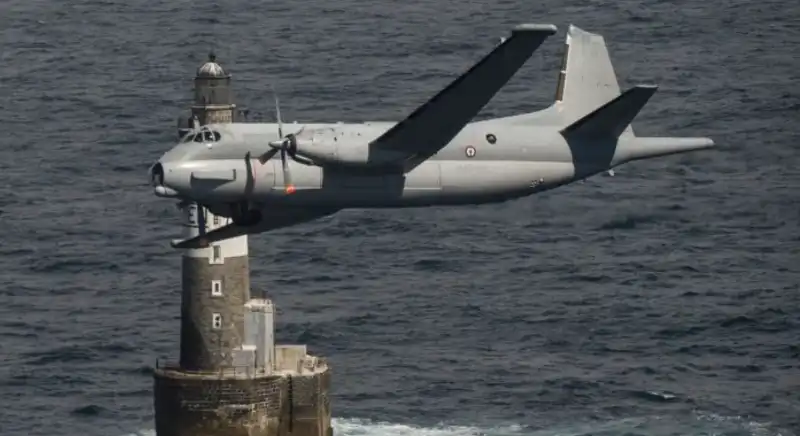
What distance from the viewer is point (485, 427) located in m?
124

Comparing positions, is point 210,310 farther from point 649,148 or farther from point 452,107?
point 452,107

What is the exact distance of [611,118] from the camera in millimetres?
90875

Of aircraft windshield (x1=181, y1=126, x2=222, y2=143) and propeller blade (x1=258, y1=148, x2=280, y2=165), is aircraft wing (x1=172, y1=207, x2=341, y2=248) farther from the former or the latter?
aircraft windshield (x1=181, y1=126, x2=222, y2=143)

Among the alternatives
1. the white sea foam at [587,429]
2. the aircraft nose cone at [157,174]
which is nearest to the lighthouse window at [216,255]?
the white sea foam at [587,429]

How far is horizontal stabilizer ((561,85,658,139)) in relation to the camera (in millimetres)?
89188

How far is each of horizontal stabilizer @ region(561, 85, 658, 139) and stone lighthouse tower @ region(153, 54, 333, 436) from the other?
23.1 metres

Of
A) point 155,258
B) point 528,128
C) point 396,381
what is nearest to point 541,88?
point 155,258

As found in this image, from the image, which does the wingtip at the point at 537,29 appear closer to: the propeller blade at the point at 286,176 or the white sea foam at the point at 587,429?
the propeller blade at the point at 286,176

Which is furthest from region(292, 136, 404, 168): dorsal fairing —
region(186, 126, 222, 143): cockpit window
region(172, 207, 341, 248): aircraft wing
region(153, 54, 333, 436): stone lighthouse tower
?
region(153, 54, 333, 436): stone lighthouse tower

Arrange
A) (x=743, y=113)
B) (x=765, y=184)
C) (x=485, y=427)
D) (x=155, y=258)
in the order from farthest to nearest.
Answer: (x=743, y=113) < (x=765, y=184) < (x=155, y=258) < (x=485, y=427)

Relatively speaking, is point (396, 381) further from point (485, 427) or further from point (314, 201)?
point (314, 201)

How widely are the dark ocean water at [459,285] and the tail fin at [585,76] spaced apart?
105 feet

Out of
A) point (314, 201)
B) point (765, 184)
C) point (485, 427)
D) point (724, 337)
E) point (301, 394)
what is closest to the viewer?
point (314, 201)

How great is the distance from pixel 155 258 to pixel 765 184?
45068 millimetres
